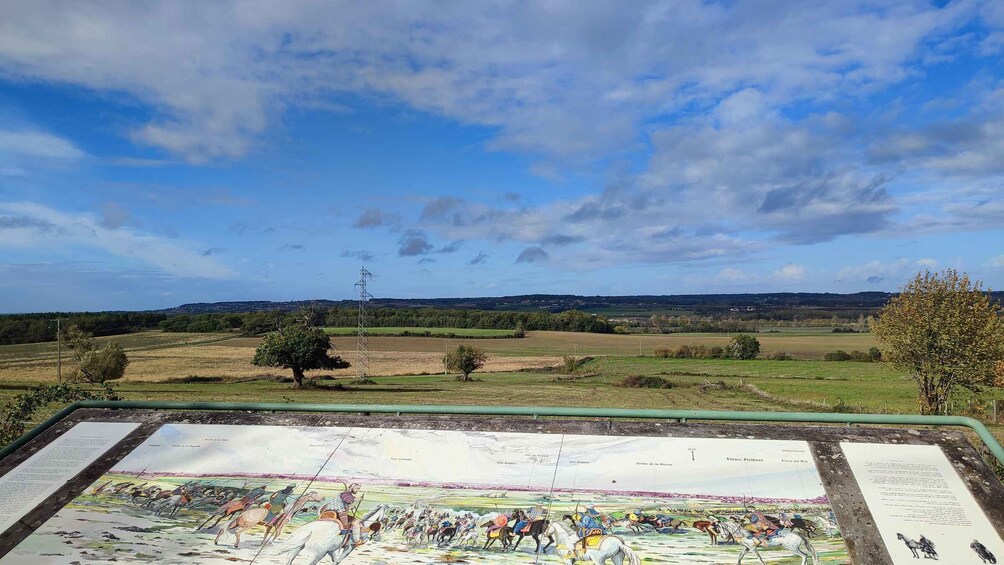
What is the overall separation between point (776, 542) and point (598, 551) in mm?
1156

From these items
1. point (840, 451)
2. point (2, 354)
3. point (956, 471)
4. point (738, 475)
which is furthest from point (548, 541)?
point (2, 354)

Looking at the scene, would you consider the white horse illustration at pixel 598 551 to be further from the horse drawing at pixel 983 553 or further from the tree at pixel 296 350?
the tree at pixel 296 350

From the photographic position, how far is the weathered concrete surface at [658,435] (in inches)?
175

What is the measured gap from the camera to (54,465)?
5652 mm

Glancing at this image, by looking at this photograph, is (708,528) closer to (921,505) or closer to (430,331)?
(921,505)

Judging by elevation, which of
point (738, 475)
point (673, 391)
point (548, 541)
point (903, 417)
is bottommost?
point (673, 391)

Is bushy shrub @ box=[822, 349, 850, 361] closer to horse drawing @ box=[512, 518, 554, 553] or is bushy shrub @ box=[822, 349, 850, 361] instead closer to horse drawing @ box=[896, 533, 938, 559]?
horse drawing @ box=[896, 533, 938, 559]

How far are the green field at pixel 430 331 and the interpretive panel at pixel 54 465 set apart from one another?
68313mm

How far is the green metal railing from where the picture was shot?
5352 millimetres

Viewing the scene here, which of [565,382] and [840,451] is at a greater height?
[840,451]

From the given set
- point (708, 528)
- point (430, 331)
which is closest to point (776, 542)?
point (708, 528)

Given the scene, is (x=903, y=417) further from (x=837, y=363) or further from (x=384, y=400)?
(x=837, y=363)

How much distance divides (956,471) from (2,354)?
60.4 m

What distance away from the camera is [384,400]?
3444 centimetres
